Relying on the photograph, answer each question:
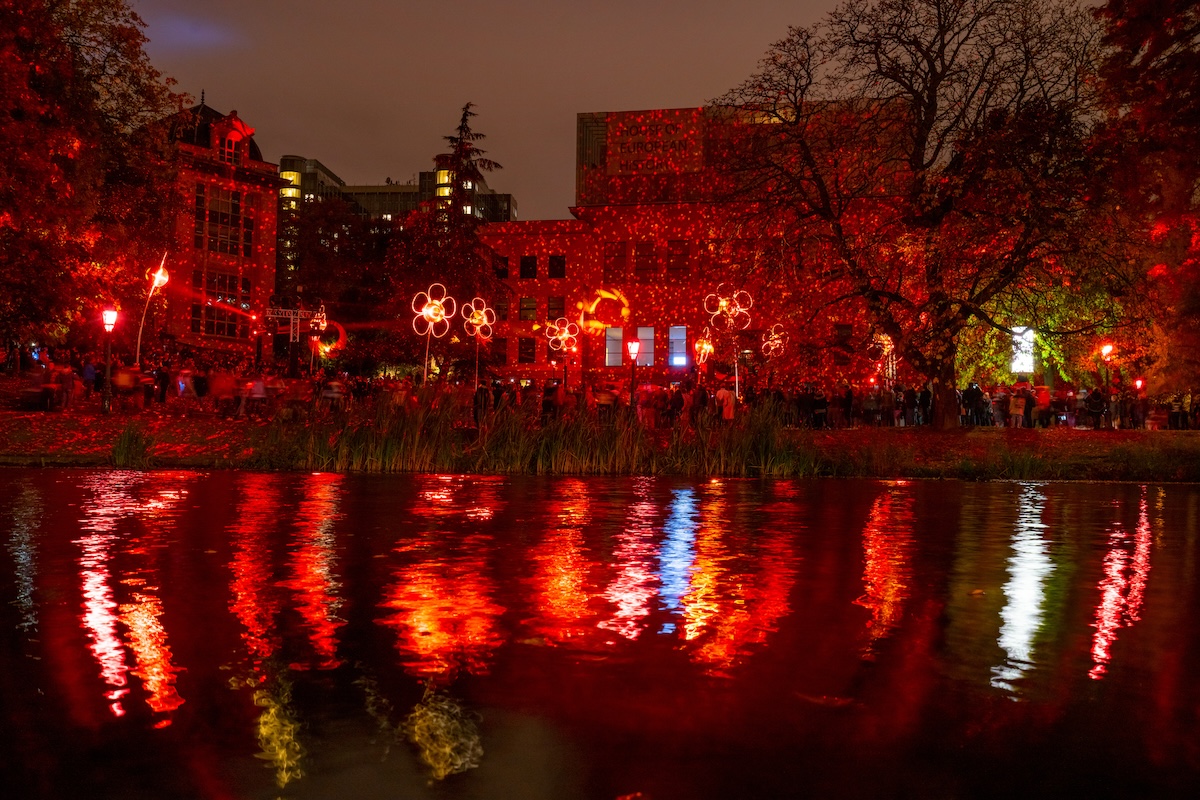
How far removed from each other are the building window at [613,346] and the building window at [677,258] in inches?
163

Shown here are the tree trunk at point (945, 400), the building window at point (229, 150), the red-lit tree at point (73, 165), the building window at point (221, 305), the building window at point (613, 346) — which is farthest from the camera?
the building window at point (229, 150)

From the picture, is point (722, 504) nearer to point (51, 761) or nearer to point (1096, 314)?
point (51, 761)

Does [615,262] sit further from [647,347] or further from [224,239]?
[224,239]

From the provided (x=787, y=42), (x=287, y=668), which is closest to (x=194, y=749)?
(x=287, y=668)

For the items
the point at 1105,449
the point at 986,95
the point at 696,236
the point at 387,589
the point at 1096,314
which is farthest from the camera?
the point at 696,236

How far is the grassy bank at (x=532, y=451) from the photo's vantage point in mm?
20078

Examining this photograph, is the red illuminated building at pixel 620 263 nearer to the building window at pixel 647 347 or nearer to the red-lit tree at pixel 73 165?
the building window at pixel 647 347

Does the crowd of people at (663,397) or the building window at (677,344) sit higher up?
the building window at (677,344)

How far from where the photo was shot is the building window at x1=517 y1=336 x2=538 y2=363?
236 feet

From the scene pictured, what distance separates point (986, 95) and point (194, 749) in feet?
88.8

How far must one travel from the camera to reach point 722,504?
1427cm

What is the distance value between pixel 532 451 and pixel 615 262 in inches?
1873

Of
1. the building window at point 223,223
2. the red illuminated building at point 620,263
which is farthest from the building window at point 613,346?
the building window at point 223,223

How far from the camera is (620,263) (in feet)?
219
